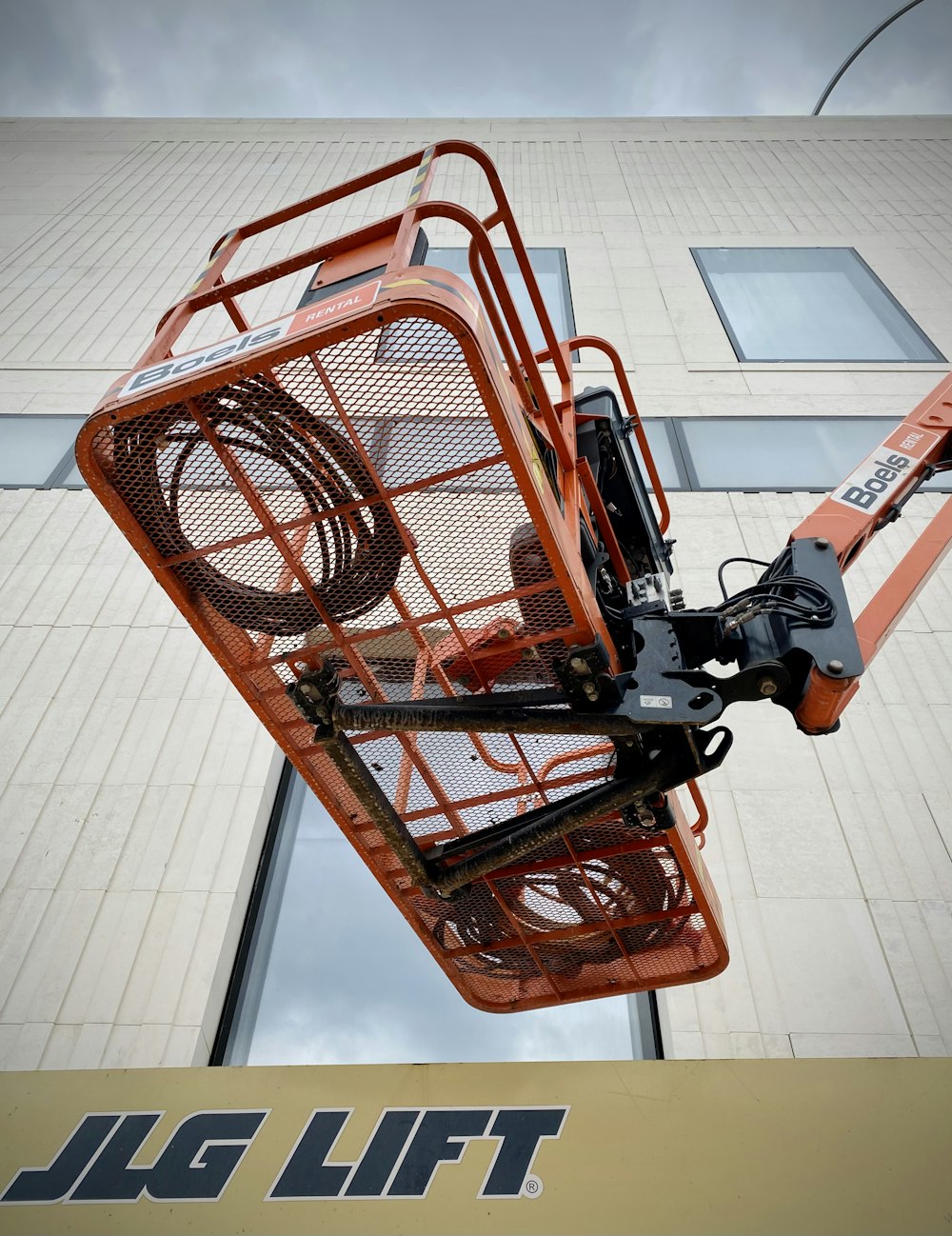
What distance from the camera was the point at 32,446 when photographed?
30.5 ft

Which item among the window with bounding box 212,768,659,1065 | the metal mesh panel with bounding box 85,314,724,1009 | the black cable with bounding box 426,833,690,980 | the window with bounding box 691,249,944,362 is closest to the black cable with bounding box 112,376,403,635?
the metal mesh panel with bounding box 85,314,724,1009

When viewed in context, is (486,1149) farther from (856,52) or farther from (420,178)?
(856,52)

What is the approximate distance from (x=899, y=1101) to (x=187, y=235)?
502 inches

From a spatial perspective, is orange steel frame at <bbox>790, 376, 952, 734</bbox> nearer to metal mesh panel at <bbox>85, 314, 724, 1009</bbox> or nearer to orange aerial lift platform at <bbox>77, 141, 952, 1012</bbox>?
orange aerial lift platform at <bbox>77, 141, 952, 1012</bbox>

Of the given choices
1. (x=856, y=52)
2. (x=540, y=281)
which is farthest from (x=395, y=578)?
(x=856, y=52)

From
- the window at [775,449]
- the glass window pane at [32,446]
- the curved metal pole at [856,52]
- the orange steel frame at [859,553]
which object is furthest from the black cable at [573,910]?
the curved metal pole at [856,52]

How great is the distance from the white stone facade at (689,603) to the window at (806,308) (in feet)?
0.81

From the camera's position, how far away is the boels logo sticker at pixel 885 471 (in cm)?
401

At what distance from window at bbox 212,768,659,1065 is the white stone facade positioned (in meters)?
0.32

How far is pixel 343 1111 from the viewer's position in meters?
3.87

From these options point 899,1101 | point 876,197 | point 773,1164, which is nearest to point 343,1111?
point 773,1164

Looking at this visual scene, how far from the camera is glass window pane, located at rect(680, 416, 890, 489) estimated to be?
28.7 feet

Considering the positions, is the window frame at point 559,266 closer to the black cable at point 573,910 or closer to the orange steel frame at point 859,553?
the orange steel frame at point 859,553

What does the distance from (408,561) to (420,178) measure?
59.1 inches
